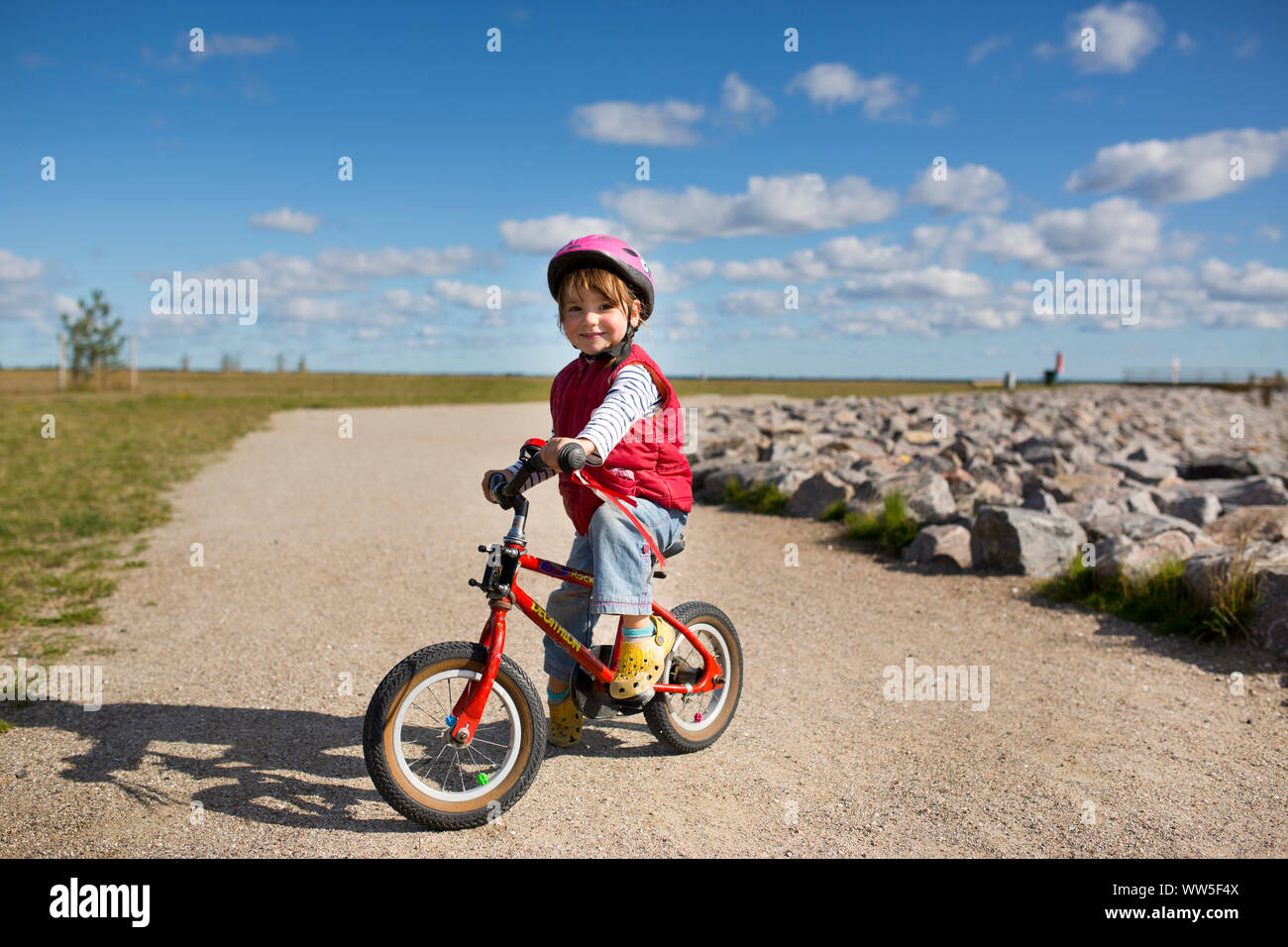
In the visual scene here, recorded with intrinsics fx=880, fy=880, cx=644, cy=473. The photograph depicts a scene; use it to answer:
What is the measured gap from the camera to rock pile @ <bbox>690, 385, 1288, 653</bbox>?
6824 millimetres

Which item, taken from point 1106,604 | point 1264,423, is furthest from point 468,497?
point 1264,423

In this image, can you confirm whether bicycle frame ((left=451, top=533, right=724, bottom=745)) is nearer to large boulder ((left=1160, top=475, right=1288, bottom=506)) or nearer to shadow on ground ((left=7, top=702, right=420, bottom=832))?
shadow on ground ((left=7, top=702, right=420, bottom=832))

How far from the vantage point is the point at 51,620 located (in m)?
6.16

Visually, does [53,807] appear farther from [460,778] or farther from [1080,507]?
[1080,507]

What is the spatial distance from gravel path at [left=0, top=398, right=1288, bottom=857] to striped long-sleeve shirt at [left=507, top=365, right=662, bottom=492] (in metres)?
1.46

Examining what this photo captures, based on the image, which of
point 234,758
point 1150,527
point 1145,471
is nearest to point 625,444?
point 234,758

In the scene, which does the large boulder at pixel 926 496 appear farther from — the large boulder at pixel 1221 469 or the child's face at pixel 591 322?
the large boulder at pixel 1221 469

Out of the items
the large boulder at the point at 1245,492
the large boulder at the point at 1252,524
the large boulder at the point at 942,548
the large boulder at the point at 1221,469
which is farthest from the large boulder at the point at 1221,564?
the large boulder at the point at 1221,469

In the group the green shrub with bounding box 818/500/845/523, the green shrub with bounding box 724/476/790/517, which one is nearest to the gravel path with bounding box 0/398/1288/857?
the green shrub with bounding box 818/500/845/523

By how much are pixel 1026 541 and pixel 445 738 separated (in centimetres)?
560

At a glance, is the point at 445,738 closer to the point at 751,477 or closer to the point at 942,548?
the point at 942,548

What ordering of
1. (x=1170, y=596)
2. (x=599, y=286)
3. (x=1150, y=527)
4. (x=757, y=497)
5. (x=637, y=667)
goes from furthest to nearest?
(x=757, y=497)
(x=1150, y=527)
(x=1170, y=596)
(x=637, y=667)
(x=599, y=286)

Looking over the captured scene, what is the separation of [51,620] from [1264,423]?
37454mm

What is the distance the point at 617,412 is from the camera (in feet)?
10.7
